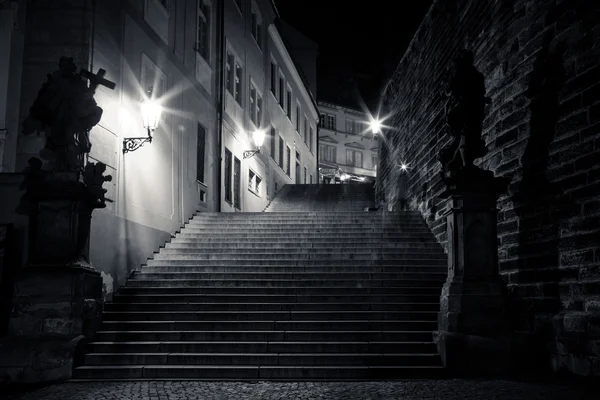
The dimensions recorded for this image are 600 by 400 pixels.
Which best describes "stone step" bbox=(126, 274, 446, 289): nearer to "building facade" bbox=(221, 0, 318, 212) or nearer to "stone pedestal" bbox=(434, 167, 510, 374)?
"stone pedestal" bbox=(434, 167, 510, 374)

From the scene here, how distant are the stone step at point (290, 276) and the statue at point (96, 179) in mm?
2905

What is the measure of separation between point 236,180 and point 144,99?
846cm

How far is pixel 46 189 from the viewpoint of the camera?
8.23 m

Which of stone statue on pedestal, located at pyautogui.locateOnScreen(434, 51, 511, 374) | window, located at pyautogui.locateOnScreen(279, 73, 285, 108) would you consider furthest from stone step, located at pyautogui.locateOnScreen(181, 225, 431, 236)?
window, located at pyautogui.locateOnScreen(279, 73, 285, 108)

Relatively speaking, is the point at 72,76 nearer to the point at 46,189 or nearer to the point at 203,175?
the point at 46,189

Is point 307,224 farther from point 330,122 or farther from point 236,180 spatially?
point 330,122

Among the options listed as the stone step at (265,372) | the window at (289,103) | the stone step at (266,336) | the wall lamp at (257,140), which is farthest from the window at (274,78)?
the stone step at (265,372)

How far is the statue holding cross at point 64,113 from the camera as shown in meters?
8.31

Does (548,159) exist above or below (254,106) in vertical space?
below

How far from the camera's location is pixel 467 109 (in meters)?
8.69

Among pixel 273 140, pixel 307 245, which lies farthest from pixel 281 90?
pixel 307 245

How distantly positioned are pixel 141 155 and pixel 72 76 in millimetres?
3858

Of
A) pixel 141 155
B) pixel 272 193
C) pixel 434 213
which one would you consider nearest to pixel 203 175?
pixel 141 155

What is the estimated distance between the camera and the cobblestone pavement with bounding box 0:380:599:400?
6.47 metres
